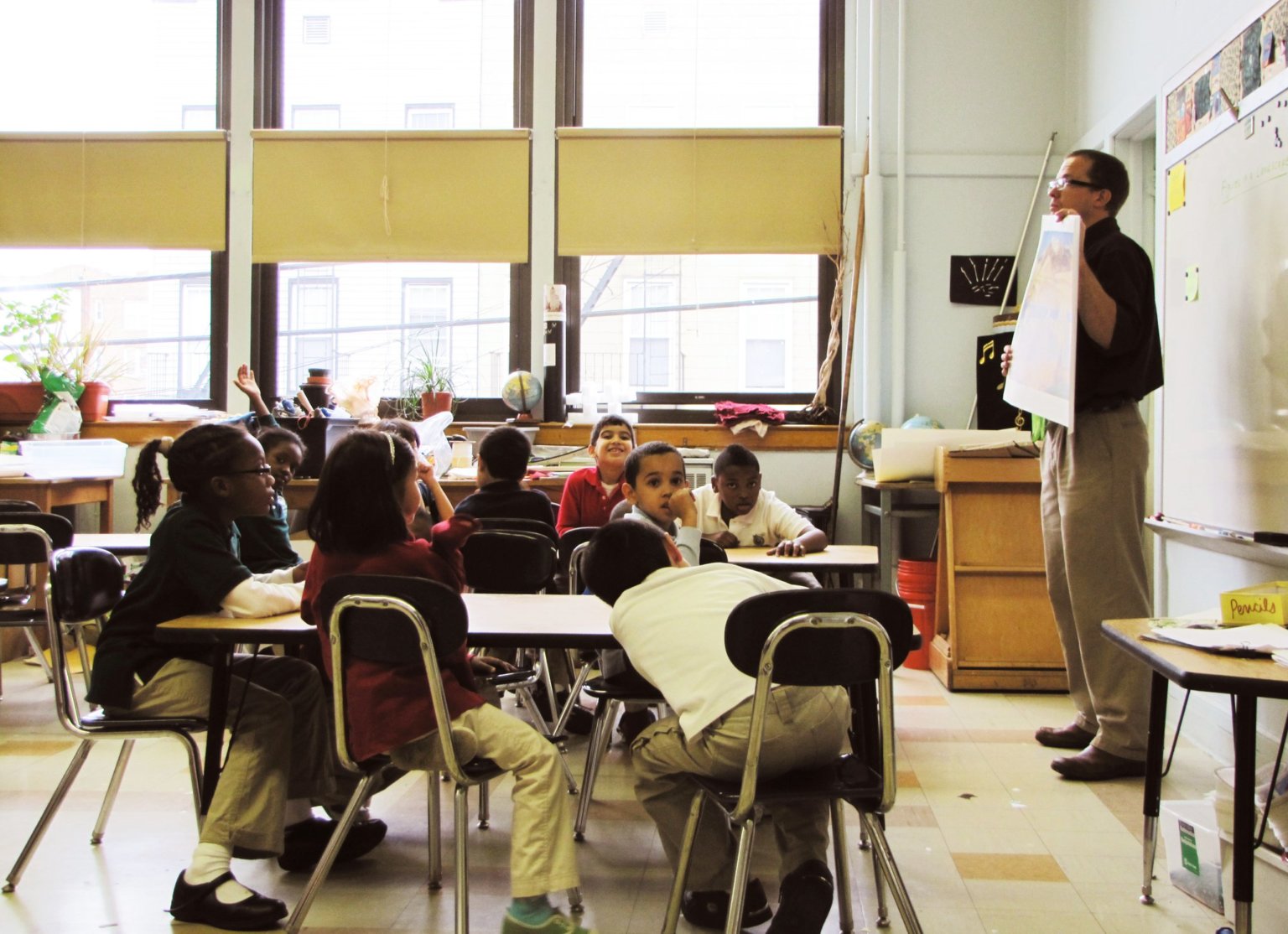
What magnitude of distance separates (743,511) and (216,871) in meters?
2.01

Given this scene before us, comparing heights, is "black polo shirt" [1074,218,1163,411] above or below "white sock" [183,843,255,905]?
above

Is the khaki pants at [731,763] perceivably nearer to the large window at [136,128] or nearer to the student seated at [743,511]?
the student seated at [743,511]

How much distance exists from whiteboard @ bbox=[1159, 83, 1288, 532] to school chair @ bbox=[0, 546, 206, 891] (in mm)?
2520

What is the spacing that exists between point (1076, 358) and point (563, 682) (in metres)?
1.94

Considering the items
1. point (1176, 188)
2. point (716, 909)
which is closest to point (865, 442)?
point (1176, 188)

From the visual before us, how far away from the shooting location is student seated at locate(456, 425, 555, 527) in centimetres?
345

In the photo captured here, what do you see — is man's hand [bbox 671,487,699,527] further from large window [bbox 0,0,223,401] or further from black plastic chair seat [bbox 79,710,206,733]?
large window [bbox 0,0,223,401]

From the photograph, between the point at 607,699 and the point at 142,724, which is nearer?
the point at 142,724

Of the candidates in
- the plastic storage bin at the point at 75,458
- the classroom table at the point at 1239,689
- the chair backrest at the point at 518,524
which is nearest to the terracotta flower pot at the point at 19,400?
the plastic storage bin at the point at 75,458

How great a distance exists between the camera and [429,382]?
555cm

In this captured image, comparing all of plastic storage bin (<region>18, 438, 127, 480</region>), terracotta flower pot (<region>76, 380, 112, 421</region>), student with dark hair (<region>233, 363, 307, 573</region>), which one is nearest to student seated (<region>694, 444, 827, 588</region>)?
student with dark hair (<region>233, 363, 307, 573</region>)

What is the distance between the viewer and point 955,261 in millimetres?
5258

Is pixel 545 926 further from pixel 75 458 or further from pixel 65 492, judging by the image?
pixel 75 458

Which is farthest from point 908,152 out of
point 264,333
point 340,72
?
point 264,333
